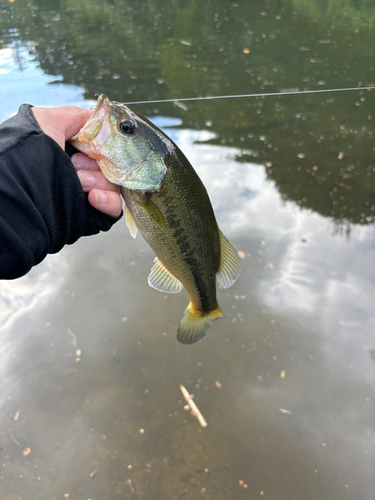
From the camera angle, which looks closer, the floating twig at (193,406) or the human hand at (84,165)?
the human hand at (84,165)

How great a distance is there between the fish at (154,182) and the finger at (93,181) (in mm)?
90

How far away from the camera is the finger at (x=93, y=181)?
1.84m

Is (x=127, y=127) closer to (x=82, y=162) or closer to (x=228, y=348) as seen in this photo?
(x=82, y=162)

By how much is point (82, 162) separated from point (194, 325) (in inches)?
46.6

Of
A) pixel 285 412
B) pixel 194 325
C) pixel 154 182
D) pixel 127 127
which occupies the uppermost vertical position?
pixel 127 127

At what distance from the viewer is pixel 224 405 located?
9.80 ft

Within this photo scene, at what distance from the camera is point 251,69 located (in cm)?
822

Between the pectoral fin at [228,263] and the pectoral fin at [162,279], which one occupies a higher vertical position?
the pectoral fin at [228,263]

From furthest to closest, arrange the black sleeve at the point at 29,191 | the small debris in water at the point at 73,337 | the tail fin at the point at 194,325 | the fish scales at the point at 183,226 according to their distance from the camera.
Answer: the small debris in water at the point at 73,337, the tail fin at the point at 194,325, the fish scales at the point at 183,226, the black sleeve at the point at 29,191

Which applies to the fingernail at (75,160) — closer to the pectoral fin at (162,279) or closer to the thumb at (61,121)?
the thumb at (61,121)

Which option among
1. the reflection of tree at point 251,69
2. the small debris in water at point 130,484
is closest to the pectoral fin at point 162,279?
the small debris in water at point 130,484

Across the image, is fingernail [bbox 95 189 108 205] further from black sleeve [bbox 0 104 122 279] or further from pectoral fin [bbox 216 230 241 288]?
pectoral fin [bbox 216 230 241 288]

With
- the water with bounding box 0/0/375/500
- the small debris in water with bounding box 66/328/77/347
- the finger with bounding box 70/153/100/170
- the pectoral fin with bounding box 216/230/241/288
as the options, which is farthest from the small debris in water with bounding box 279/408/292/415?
the finger with bounding box 70/153/100/170

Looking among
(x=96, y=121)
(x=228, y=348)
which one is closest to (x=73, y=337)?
(x=228, y=348)
